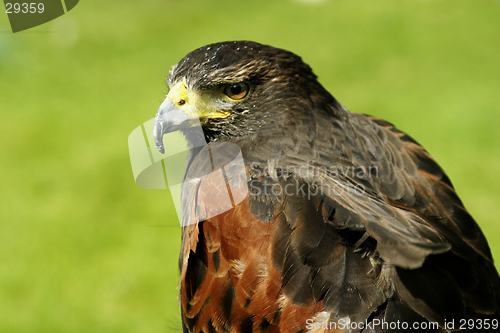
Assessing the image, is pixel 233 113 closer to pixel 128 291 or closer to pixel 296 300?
pixel 296 300

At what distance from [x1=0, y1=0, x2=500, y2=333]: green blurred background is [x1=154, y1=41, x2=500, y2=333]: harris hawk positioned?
126 cm

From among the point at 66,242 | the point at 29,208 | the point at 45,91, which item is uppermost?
the point at 45,91

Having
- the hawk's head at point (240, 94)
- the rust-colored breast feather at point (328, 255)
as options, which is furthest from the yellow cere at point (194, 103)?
the rust-colored breast feather at point (328, 255)

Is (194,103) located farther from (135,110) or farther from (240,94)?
(135,110)

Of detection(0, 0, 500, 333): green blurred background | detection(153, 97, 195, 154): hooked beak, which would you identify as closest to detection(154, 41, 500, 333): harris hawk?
detection(153, 97, 195, 154): hooked beak

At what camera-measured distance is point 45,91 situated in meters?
6.91

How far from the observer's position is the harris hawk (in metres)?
1.58

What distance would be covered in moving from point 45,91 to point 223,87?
5.85 metres

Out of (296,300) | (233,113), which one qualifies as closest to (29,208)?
(233,113)

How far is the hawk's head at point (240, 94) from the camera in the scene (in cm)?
194

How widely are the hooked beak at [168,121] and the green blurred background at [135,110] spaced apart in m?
1.38

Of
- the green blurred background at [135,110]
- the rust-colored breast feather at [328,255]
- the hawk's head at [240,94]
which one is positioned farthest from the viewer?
the green blurred background at [135,110]

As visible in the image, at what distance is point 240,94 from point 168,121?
34cm

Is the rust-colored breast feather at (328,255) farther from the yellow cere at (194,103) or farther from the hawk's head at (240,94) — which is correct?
the yellow cere at (194,103)
